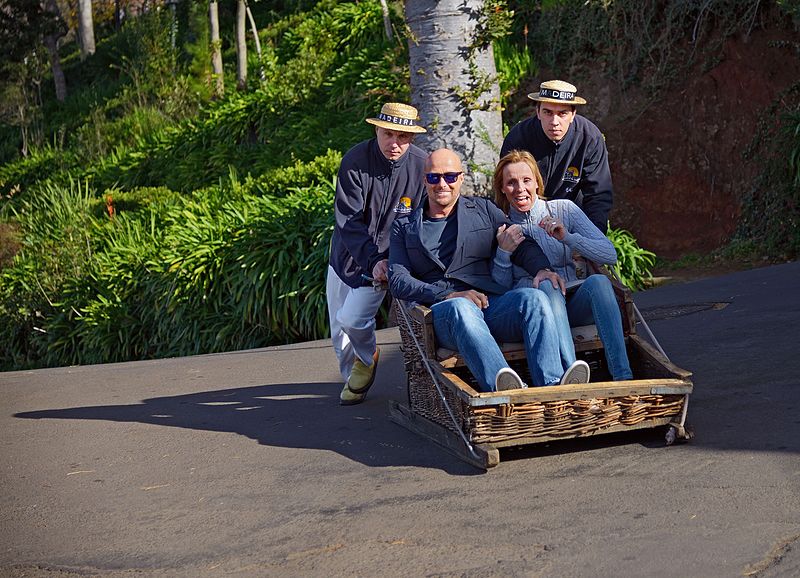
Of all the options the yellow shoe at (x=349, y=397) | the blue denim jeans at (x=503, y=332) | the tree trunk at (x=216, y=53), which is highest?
the blue denim jeans at (x=503, y=332)

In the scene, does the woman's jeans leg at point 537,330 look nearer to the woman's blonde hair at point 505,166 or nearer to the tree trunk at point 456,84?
the woman's blonde hair at point 505,166

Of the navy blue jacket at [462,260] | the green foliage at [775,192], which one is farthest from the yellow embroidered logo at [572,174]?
the green foliage at [775,192]

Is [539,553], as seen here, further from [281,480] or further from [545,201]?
[545,201]

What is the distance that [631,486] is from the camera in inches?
192

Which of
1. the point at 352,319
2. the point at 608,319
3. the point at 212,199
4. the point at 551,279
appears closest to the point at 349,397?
the point at 352,319

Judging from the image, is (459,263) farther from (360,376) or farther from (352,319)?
(360,376)

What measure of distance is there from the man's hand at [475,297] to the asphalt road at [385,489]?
816 millimetres

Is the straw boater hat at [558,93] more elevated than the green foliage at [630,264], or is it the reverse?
the straw boater hat at [558,93]

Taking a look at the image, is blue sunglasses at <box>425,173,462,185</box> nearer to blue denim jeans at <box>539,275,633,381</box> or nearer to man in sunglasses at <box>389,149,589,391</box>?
man in sunglasses at <box>389,149,589,391</box>

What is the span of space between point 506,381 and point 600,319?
71 cm

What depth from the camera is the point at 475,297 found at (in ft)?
19.3

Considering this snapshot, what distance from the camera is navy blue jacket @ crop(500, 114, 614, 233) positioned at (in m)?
6.84

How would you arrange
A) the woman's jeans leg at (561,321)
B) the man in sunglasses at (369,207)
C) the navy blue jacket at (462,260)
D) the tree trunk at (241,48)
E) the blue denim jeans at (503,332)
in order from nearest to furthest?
1. the blue denim jeans at (503,332)
2. the woman's jeans leg at (561,321)
3. the navy blue jacket at (462,260)
4. the man in sunglasses at (369,207)
5. the tree trunk at (241,48)

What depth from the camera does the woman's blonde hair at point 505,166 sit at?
6.23 meters
